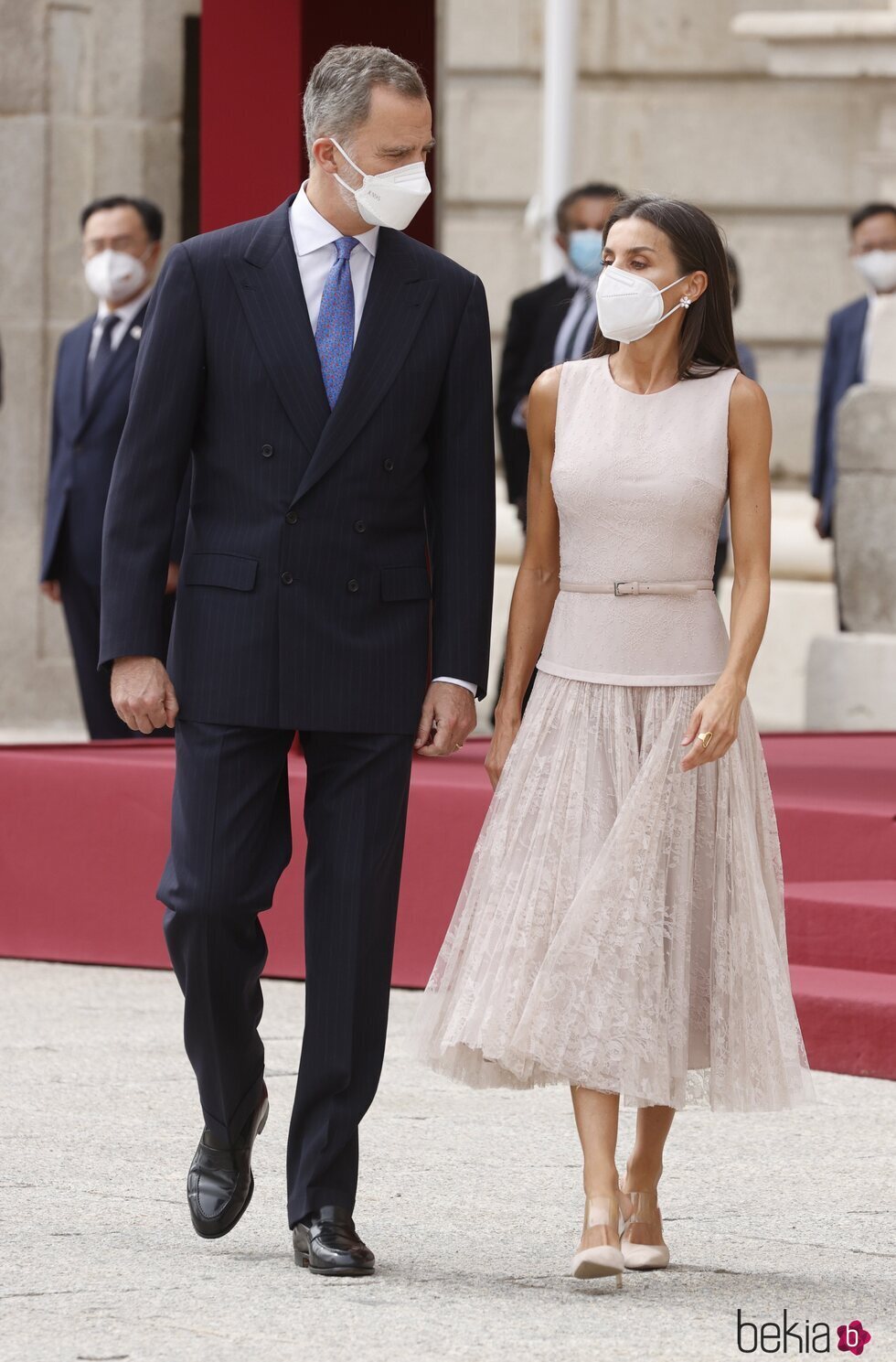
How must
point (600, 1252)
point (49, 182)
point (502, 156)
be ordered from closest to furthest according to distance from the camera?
point (600, 1252) → point (49, 182) → point (502, 156)

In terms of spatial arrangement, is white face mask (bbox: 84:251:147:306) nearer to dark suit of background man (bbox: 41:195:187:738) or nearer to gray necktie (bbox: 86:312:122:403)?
dark suit of background man (bbox: 41:195:187:738)

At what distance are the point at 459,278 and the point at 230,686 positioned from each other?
0.76 meters

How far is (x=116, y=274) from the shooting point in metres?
9.12

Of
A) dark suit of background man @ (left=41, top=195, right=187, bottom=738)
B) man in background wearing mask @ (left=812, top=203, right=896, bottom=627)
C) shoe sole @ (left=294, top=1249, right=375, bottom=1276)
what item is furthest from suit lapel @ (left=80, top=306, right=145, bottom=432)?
shoe sole @ (left=294, top=1249, right=375, bottom=1276)

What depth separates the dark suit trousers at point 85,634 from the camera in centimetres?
849

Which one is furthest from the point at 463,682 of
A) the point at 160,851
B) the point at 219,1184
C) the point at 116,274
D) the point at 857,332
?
the point at 857,332

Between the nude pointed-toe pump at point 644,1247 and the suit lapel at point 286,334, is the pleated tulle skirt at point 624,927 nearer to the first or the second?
the nude pointed-toe pump at point 644,1247

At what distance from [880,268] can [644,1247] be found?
7529mm

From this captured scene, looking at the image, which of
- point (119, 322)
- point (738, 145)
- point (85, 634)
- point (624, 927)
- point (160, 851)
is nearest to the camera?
point (624, 927)

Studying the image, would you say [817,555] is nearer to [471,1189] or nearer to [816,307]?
[816,307]

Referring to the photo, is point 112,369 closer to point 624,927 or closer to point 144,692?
point 144,692

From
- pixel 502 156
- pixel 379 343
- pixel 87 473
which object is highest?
pixel 379 343

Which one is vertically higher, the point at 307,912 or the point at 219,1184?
the point at 307,912

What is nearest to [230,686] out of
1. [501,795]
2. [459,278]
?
[501,795]
